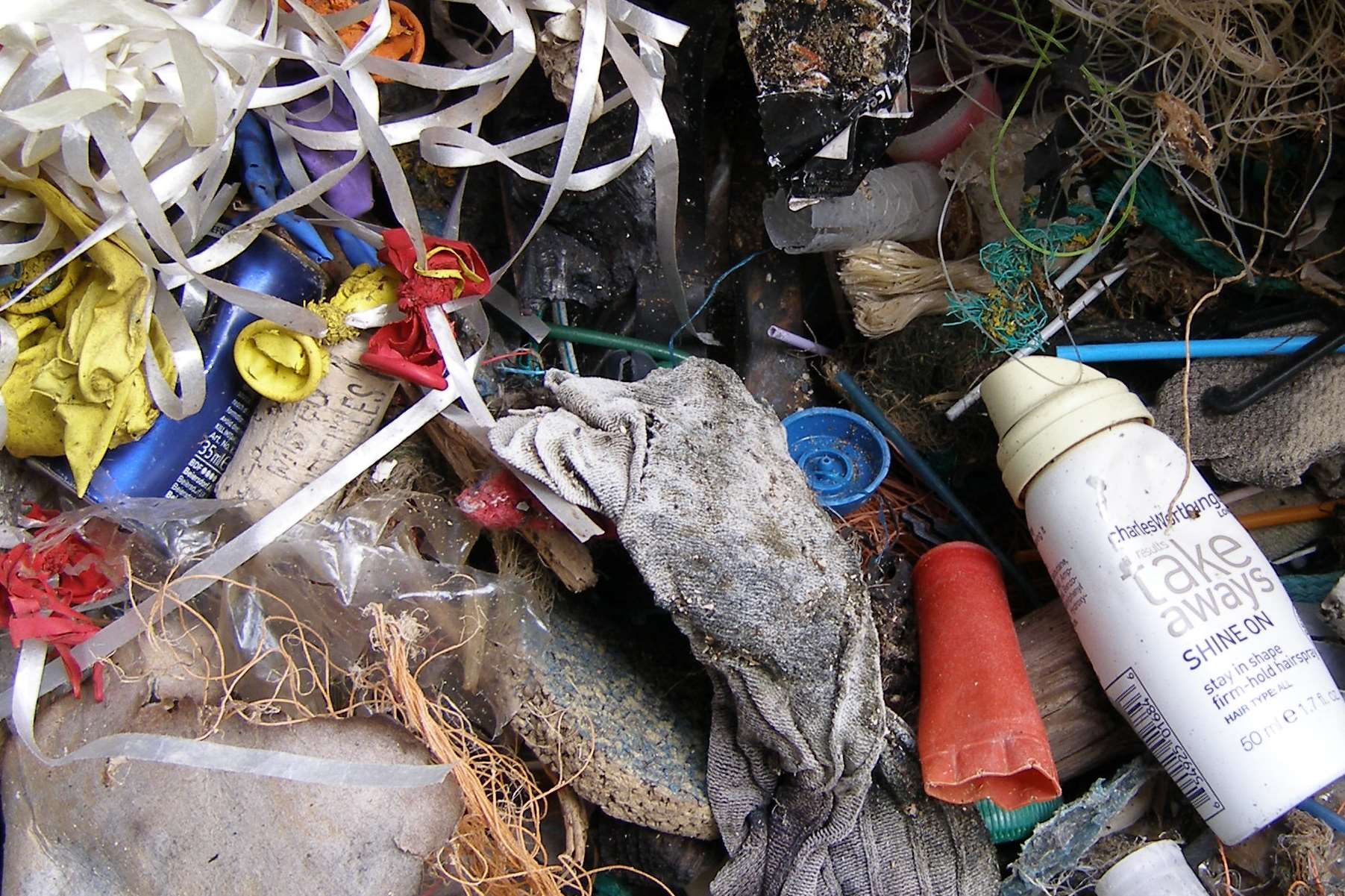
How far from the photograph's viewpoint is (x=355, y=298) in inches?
42.8

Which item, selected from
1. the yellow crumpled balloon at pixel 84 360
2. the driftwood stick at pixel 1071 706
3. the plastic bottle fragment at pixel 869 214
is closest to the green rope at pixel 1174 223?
the plastic bottle fragment at pixel 869 214

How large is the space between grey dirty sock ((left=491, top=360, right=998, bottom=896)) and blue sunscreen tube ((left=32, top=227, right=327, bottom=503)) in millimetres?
310

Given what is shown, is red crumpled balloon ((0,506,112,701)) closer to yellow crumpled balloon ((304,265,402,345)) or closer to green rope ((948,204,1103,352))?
yellow crumpled balloon ((304,265,402,345))

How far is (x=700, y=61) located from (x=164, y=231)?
2.14 feet

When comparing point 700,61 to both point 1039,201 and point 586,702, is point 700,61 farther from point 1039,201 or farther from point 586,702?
point 586,702

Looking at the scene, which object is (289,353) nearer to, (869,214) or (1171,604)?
(869,214)

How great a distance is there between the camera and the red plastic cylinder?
958mm

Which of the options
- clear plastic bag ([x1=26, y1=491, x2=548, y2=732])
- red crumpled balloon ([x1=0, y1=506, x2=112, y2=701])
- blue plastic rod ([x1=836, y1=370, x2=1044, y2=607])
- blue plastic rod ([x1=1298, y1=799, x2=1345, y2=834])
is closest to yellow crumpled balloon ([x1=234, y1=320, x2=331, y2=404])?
clear plastic bag ([x1=26, y1=491, x2=548, y2=732])

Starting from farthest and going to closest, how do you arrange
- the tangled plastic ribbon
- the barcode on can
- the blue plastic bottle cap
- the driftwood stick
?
the blue plastic bottle cap < the driftwood stick < the barcode on can < the tangled plastic ribbon

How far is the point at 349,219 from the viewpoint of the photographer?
3.64ft

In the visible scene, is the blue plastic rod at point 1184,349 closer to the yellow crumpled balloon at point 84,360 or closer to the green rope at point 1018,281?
the green rope at point 1018,281

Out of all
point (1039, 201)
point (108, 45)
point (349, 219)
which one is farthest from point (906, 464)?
point (108, 45)

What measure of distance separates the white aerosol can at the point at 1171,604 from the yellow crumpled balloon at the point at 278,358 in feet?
2.43

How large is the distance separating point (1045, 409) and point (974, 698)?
31 cm
